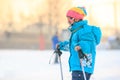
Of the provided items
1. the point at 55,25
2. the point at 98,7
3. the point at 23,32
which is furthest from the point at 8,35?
the point at 98,7

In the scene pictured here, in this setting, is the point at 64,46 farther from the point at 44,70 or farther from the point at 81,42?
the point at 44,70

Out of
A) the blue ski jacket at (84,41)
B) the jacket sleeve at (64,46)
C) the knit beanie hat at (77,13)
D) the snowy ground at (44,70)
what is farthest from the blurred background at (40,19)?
the blue ski jacket at (84,41)

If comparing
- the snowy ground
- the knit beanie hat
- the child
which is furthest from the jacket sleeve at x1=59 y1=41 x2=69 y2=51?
the snowy ground

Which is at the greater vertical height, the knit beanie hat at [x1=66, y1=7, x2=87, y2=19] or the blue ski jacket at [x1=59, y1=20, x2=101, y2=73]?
the knit beanie hat at [x1=66, y1=7, x2=87, y2=19]

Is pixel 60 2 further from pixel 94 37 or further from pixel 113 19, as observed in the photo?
pixel 94 37

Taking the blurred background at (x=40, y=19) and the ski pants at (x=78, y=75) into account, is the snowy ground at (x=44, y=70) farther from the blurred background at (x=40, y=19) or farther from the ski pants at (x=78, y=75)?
the blurred background at (x=40, y=19)

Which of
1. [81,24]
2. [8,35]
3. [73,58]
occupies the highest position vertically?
[81,24]

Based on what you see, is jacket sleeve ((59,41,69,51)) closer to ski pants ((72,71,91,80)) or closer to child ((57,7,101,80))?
child ((57,7,101,80))

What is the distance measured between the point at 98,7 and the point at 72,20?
4093 cm

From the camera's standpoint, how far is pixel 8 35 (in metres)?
47.9

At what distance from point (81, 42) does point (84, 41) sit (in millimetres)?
42

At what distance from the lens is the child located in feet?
19.1

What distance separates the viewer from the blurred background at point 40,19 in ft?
152

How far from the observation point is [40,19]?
161 ft
